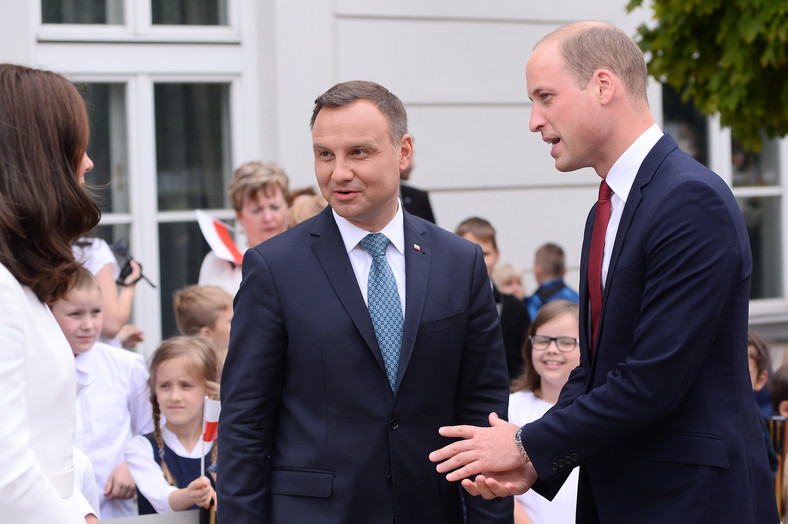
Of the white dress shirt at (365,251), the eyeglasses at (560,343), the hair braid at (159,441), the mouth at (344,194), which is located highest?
the mouth at (344,194)

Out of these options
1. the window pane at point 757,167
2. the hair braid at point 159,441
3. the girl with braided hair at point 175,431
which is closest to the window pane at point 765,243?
the window pane at point 757,167

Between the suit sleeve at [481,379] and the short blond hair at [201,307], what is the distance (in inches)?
90.0

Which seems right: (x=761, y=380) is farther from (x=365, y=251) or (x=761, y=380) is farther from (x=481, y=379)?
(x=365, y=251)

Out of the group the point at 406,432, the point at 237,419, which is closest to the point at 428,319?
the point at 406,432

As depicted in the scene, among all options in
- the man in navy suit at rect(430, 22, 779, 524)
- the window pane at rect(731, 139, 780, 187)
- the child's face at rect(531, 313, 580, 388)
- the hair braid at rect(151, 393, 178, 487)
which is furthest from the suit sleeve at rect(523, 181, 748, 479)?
the window pane at rect(731, 139, 780, 187)

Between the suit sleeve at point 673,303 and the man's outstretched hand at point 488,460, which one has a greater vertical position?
the suit sleeve at point 673,303

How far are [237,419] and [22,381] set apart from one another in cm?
83

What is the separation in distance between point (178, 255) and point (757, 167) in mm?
5343

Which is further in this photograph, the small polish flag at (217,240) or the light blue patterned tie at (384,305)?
the small polish flag at (217,240)

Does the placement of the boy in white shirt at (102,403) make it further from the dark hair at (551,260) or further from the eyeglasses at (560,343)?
the dark hair at (551,260)

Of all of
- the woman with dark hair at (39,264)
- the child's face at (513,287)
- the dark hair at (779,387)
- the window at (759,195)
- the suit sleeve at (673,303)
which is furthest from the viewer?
the window at (759,195)

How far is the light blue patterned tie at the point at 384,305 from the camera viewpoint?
268cm

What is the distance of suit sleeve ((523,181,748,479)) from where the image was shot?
2.27m

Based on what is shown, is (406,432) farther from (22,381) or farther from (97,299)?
(97,299)
